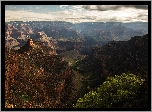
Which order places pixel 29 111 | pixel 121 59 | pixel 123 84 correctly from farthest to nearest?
pixel 121 59 → pixel 123 84 → pixel 29 111

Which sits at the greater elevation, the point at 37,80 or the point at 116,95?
the point at 116,95

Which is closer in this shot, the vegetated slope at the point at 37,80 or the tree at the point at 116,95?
the tree at the point at 116,95

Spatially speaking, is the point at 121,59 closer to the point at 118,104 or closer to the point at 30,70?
the point at 30,70

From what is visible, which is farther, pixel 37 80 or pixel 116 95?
pixel 37 80

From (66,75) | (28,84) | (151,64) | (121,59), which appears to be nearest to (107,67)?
(121,59)

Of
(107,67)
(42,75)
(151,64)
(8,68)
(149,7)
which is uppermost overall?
(149,7)
